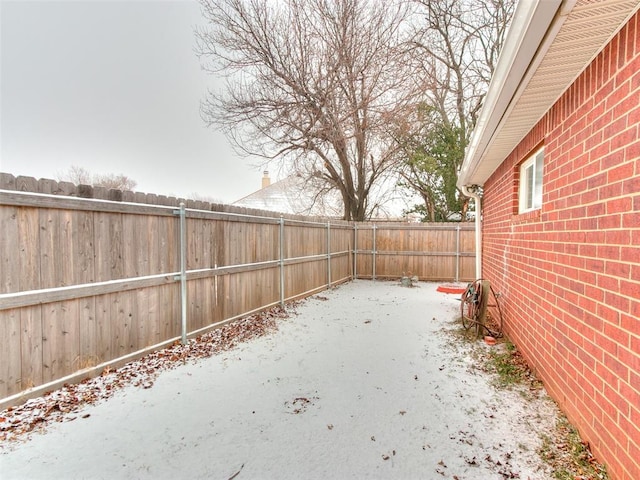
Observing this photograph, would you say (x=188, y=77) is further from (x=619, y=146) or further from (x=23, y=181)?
(x=619, y=146)

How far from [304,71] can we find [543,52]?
925 centimetres

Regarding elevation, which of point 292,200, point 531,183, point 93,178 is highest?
point 93,178

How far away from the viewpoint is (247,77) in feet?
34.2

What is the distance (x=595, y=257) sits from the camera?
84.6 inches

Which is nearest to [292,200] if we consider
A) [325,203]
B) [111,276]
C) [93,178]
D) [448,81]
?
[325,203]

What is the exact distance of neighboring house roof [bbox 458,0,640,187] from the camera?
166cm

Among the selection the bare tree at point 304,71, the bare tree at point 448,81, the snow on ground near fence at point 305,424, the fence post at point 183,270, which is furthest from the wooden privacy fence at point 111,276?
the bare tree at point 448,81

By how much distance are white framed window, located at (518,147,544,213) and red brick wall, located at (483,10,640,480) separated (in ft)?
0.96

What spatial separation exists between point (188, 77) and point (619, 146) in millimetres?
11625

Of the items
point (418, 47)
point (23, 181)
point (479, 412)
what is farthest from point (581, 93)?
point (418, 47)

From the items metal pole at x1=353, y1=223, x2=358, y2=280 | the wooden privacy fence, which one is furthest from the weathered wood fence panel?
the wooden privacy fence

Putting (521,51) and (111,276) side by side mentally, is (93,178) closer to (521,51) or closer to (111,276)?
(111,276)

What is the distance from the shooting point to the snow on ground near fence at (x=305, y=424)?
2.08 meters

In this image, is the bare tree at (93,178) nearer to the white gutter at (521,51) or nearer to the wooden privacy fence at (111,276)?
the wooden privacy fence at (111,276)
